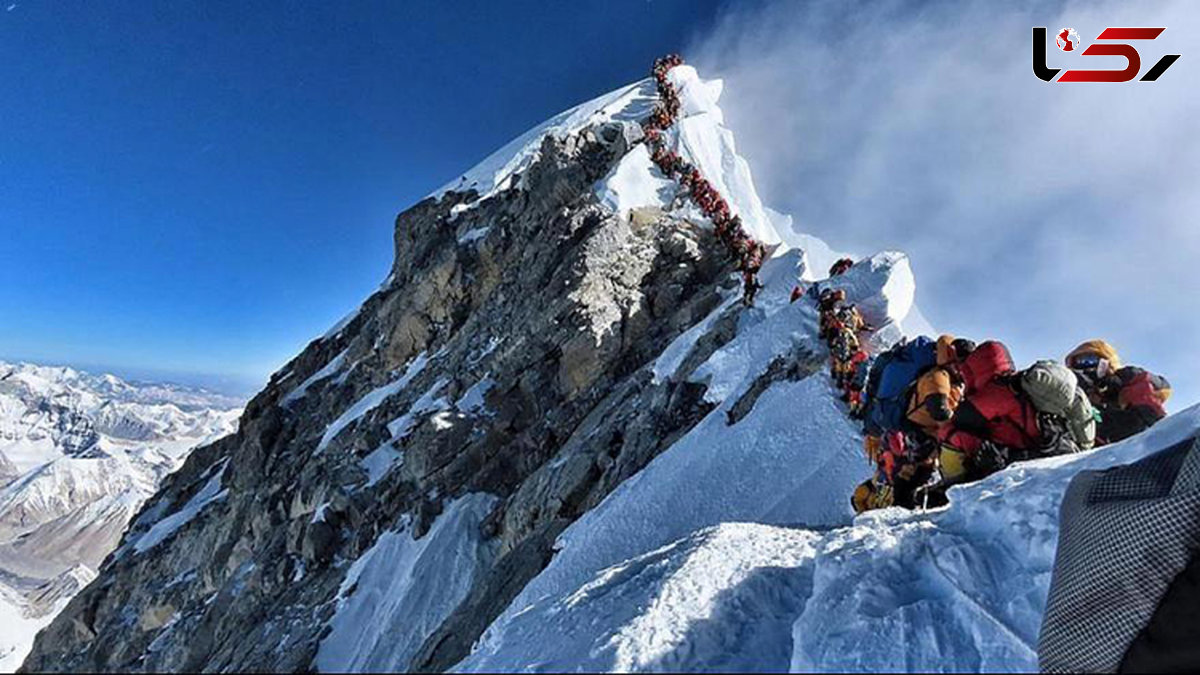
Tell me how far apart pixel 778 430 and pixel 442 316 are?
2461 cm

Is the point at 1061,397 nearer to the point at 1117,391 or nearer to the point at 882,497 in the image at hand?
the point at 882,497

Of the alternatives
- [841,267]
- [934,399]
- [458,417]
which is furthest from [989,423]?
[458,417]

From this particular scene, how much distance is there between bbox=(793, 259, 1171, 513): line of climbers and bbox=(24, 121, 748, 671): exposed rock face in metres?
4.39

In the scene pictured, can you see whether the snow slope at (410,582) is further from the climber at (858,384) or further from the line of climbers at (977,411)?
the climber at (858,384)

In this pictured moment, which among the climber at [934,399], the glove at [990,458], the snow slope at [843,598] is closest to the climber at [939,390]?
the climber at [934,399]

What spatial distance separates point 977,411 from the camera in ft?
21.2

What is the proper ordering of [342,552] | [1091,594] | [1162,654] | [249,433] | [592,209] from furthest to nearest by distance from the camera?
1. [249,433]
2. [592,209]
3. [342,552]
4. [1091,594]
5. [1162,654]

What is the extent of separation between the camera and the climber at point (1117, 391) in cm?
736

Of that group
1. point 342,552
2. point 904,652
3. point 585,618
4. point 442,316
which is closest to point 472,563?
point 342,552

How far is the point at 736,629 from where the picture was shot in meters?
3.92

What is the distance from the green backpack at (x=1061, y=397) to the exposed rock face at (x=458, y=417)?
5.86m

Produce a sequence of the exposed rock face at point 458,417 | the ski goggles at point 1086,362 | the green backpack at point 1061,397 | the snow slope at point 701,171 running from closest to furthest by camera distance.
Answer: the green backpack at point 1061,397 < the ski goggles at point 1086,362 < the exposed rock face at point 458,417 < the snow slope at point 701,171

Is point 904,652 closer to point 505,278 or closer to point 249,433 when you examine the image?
point 505,278

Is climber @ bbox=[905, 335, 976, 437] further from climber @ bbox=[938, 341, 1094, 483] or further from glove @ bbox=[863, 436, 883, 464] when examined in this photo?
glove @ bbox=[863, 436, 883, 464]
